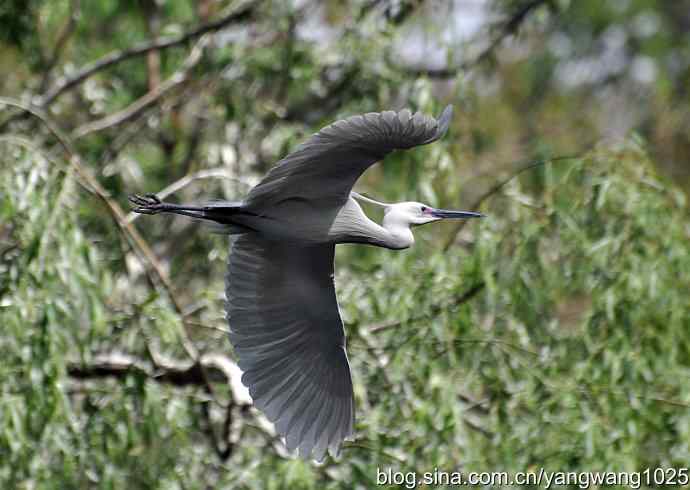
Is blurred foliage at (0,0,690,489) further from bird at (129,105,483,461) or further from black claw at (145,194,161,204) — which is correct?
black claw at (145,194,161,204)

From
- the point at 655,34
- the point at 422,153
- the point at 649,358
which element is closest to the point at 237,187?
the point at 422,153

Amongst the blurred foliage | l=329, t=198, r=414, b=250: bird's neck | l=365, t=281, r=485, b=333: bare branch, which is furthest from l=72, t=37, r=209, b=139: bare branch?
l=329, t=198, r=414, b=250: bird's neck

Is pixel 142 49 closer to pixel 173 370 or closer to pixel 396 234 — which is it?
pixel 173 370

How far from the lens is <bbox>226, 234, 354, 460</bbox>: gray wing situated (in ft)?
12.7

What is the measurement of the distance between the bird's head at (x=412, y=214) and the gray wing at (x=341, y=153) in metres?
0.26

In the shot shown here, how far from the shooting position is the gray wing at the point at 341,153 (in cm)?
309

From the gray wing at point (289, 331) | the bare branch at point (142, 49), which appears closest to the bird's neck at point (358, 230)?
the gray wing at point (289, 331)

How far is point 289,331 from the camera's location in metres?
4.09

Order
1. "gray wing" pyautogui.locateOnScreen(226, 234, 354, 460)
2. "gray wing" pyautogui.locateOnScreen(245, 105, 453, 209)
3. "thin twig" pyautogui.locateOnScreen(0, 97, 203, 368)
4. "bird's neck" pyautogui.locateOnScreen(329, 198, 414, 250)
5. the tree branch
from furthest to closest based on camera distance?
A: the tree branch < "thin twig" pyautogui.locateOnScreen(0, 97, 203, 368) < "gray wing" pyautogui.locateOnScreen(226, 234, 354, 460) < "bird's neck" pyautogui.locateOnScreen(329, 198, 414, 250) < "gray wing" pyautogui.locateOnScreen(245, 105, 453, 209)

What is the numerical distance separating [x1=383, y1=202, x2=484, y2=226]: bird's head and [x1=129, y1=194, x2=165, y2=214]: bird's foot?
2.63 feet

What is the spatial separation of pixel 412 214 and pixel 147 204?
3.08 ft

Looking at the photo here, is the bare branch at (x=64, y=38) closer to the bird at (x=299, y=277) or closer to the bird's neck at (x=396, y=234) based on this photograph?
the bird at (x=299, y=277)

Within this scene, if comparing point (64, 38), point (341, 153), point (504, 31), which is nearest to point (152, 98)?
point (64, 38)

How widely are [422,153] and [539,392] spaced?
1289 millimetres
